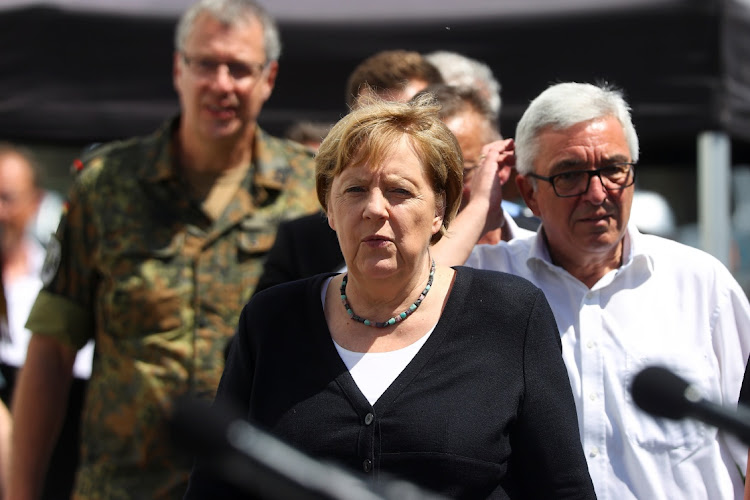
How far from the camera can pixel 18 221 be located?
20.9 feet

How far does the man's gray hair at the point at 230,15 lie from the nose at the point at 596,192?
1555mm

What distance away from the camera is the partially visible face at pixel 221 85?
152 inches

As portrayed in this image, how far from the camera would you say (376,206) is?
246cm

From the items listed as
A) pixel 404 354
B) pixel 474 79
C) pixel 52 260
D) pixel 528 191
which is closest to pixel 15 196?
pixel 52 260

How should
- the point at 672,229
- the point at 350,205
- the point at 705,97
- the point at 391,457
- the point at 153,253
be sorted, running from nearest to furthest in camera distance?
the point at 391,457 < the point at 350,205 < the point at 153,253 < the point at 705,97 < the point at 672,229

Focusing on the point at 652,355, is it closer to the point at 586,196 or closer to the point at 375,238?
the point at 586,196

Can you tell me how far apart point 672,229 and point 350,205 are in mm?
7326

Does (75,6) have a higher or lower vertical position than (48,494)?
higher

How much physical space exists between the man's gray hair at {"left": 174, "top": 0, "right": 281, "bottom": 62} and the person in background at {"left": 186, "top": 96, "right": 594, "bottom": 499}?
4.89 feet

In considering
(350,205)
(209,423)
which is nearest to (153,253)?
(350,205)

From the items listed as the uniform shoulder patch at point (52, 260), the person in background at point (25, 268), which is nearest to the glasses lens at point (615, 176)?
the uniform shoulder patch at point (52, 260)

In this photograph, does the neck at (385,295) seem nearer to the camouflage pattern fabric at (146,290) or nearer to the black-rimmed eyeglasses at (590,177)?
the black-rimmed eyeglasses at (590,177)

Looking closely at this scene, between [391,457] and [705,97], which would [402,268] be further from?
[705,97]

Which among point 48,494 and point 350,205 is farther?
point 48,494
